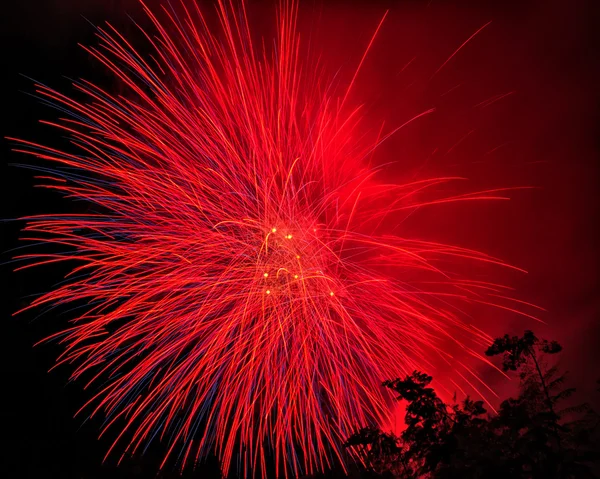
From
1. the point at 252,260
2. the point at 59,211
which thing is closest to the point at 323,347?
the point at 252,260

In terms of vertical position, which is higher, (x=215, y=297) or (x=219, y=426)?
(x=215, y=297)

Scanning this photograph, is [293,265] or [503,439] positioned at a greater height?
[293,265]

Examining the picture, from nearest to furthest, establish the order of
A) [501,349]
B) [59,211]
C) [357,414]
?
[501,349], [357,414], [59,211]

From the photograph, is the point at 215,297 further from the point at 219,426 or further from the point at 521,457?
the point at 521,457

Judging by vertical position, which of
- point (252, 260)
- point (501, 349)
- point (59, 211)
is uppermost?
point (59, 211)

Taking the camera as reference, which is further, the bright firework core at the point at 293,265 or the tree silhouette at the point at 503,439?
the bright firework core at the point at 293,265

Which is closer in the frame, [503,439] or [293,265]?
[503,439]

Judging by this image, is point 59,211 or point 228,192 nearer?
point 228,192

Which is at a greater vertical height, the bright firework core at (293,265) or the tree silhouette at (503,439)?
the bright firework core at (293,265)

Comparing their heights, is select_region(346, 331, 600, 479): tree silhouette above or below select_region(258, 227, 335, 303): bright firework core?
below

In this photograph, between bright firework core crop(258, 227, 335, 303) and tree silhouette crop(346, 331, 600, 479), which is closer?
tree silhouette crop(346, 331, 600, 479)

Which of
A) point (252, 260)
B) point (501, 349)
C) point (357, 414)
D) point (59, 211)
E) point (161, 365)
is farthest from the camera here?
point (59, 211)
